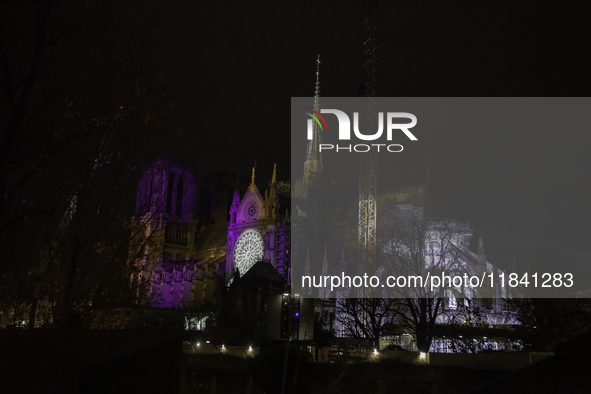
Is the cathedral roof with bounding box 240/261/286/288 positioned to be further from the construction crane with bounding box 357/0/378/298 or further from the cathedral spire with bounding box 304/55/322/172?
the cathedral spire with bounding box 304/55/322/172

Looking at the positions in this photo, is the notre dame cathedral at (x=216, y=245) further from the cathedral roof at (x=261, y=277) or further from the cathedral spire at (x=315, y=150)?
the cathedral spire at (x=315, y=150)

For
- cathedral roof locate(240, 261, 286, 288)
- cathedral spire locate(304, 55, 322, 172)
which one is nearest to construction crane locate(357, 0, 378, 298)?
cathedral roof locate(240, 261, 286, 288)

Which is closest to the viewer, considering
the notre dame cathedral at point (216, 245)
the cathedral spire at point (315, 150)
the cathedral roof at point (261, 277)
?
the cathedral roof at point (261, 277)

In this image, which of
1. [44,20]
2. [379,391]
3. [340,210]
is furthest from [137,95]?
[340,210]

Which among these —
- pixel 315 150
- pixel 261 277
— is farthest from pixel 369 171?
pixel 315 150

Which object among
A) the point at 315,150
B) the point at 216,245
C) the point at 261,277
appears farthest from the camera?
the point at 315,150

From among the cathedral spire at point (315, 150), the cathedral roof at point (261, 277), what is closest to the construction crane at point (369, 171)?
the cathedral roof at point (261, 277)

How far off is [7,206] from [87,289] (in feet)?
7.98

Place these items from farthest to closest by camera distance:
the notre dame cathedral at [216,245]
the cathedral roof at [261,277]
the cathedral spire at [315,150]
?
the cathedral spire at [315,150], the notre dame cathedral at [216,245], the cathedral roof at [261,277]

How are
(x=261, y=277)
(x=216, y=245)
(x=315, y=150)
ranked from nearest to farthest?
(x=261, y=277), (x=216, y=245), (x=315, y=150)

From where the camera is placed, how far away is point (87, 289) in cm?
1052

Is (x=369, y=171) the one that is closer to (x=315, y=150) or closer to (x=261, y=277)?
(x=261, y=277)

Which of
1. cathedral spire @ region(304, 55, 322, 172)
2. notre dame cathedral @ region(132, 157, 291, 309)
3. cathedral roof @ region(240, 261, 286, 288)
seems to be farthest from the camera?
cathedral spire @ region(304, 55, 322, 172)

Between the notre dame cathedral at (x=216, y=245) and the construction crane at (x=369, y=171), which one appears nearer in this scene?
the construction crane at (x=369, y=171)
